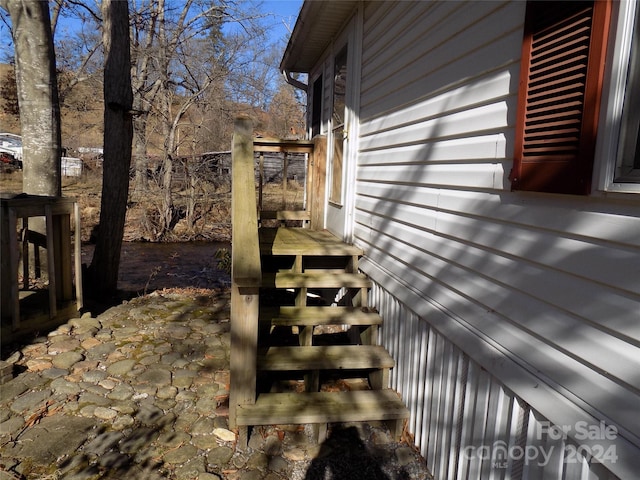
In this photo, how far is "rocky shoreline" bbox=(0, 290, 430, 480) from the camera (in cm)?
238

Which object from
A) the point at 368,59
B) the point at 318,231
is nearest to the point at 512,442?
the point at 368,59

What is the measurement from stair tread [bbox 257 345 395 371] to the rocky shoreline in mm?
406

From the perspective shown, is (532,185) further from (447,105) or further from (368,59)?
(368,59)

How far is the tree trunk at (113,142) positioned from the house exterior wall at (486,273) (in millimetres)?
3446

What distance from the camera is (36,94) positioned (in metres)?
4.46

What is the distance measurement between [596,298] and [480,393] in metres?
0.83

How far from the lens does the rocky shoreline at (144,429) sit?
7.80 ft

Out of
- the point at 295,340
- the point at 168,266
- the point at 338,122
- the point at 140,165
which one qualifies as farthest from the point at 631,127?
the point at 140,165

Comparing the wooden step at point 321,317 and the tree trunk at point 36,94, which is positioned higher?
the tree trunk at point 36,94

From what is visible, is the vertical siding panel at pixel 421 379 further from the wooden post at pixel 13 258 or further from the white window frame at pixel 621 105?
the wooden post at pixel 13 258

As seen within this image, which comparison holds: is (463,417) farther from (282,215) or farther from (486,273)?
(282,215)

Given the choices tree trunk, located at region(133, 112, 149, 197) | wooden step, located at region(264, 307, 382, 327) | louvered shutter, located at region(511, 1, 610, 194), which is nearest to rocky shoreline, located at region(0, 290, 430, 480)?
wooden step, located at region(264, 307, 382, 327)

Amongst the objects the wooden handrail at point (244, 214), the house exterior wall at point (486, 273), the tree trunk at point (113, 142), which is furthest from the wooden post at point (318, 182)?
the tree trunk at point (113, 142)

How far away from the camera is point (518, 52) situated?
1.81 meters
